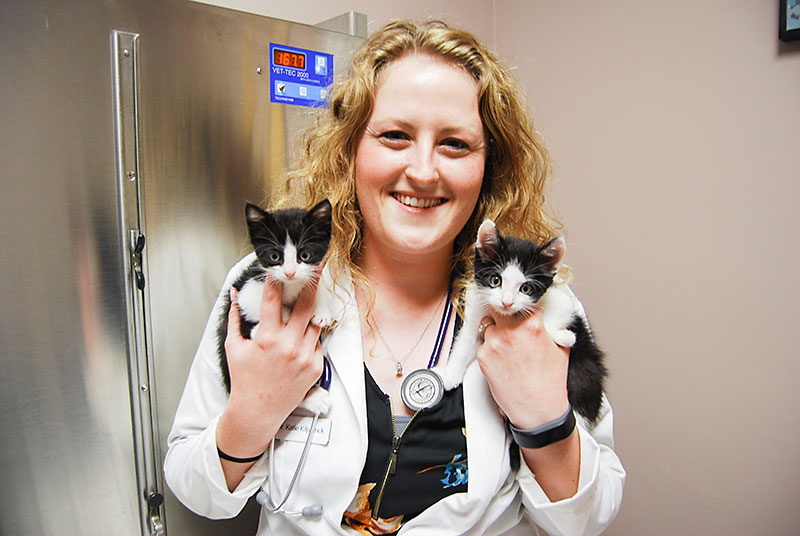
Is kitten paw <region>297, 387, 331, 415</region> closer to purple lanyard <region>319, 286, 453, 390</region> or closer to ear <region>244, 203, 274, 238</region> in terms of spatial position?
purple lanyard <region>319, 286, 453, 390</region>

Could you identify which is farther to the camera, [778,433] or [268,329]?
[778,433]

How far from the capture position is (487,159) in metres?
1.28

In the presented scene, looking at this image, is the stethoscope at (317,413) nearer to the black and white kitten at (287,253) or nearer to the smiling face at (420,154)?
the black and white kitten at (287,253)

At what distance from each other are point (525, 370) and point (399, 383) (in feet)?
0.86

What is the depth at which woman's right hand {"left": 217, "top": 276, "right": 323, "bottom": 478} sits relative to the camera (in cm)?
99

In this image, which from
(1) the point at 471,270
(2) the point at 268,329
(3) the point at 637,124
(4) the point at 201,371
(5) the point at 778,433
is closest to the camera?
(2) the point at 268,329

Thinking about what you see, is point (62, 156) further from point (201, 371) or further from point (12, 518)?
point (12, 518)

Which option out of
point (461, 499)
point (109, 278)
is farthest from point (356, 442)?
point (109, 278)

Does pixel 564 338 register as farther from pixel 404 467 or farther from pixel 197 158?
pixel 197 158

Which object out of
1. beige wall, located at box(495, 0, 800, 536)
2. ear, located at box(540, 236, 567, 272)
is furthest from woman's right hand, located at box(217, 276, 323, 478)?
beige wall, located at box(495, 0, 800, 536)

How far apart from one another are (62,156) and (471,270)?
856 mm

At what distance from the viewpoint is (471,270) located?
1.27m

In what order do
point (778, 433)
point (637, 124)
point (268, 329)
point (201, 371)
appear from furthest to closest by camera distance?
point (637, 124) < point (778, 433) < point (201, 371) < point (268, 329)

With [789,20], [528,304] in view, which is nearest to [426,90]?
[528,304]
